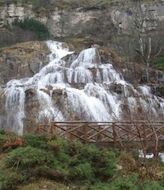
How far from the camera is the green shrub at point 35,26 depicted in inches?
2180

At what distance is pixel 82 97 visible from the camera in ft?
98.2

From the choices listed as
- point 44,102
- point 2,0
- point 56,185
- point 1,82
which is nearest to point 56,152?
point 56,185

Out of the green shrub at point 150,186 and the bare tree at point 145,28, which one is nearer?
the green shrub at point 150,186

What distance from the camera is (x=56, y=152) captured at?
1111cm

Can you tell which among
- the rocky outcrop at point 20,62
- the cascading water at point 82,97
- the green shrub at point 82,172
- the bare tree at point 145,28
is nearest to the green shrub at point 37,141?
the green shrub at point 82,172

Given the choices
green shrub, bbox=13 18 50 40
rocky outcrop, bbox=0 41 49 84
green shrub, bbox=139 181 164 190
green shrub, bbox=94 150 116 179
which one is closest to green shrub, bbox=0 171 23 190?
green shrub, bbox=94 150 116 179

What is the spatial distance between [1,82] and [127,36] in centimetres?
1963

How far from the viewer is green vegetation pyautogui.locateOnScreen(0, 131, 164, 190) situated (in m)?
10.0

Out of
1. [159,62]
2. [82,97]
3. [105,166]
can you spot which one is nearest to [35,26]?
[159,62]

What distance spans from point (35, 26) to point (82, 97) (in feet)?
91.8

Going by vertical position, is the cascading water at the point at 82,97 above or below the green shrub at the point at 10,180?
above

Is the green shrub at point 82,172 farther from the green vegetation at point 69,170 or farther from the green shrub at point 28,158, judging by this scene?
the green shrub at point 28,158

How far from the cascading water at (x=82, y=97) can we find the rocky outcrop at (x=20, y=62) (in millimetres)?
1499

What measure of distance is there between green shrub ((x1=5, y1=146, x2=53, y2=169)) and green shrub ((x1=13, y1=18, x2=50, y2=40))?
147 feet
